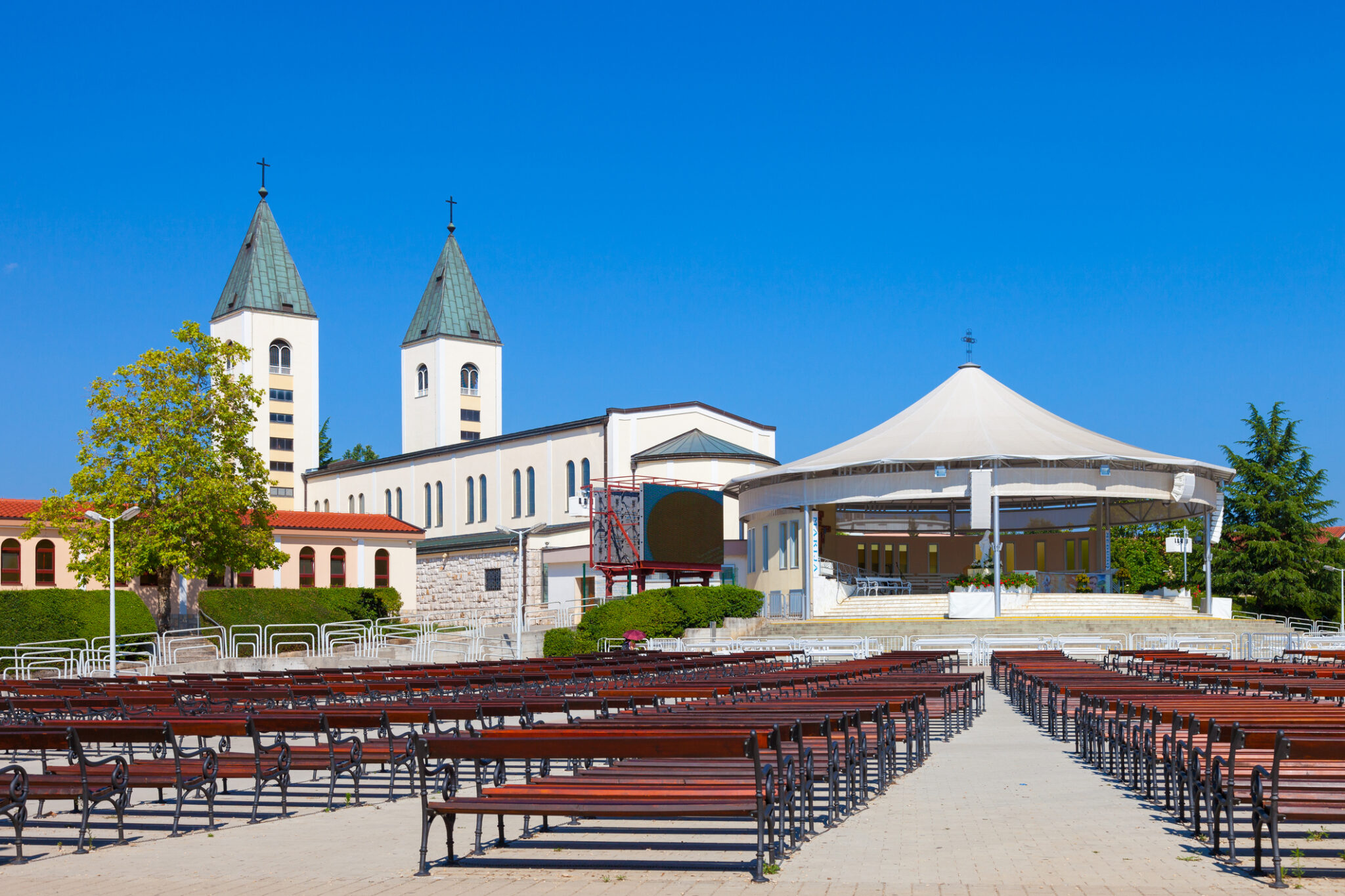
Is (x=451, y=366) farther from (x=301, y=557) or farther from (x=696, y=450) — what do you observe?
(x=301, y=557)

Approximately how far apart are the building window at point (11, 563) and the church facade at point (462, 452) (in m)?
9.34

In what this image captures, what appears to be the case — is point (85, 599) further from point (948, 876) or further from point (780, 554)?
point (948, 876)

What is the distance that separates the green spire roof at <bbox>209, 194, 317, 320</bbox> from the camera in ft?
309

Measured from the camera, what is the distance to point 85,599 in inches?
1503

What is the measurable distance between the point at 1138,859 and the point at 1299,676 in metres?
10.6

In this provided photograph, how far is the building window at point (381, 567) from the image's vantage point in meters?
57.1

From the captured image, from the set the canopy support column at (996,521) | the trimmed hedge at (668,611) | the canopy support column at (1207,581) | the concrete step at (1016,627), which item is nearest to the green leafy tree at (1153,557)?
the canopy support column at (1207,581)

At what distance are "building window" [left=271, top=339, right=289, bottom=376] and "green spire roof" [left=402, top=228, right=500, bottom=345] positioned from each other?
36.3 feet

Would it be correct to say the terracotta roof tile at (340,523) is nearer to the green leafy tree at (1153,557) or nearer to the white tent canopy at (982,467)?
the white tent canopy at (982,467)

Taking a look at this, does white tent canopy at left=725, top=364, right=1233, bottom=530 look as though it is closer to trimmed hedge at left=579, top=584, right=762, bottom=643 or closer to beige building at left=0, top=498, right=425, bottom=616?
trimmed hedge at left=579, top=584, right=762, bottom=643

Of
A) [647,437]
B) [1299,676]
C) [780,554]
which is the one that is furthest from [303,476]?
[1299,676]

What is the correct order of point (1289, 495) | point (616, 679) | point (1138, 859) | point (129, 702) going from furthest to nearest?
point (1289, 495) < point (616, 679) < point (129, 702) < point (1138, 859)

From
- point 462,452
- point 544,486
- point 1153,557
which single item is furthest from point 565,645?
point 1153,557

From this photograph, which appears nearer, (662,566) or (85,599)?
(85,599)
